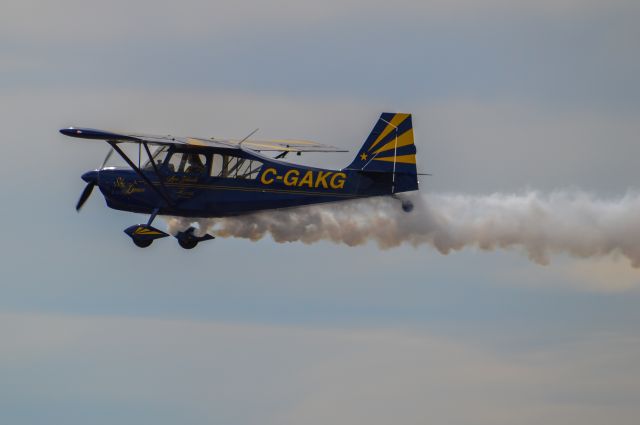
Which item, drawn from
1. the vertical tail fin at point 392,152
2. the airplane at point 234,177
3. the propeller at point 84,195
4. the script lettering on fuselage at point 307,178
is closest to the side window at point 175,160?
the airplane at point 234,177

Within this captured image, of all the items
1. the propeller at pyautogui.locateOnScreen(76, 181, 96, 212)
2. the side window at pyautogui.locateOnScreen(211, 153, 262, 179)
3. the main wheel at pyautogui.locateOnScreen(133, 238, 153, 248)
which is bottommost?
the main wheel at pyautogui.locateOnScreen(133, 238, 153, 248)

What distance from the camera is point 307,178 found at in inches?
3376

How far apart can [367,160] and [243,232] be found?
3922 mm

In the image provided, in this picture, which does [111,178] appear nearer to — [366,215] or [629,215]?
[366,215]

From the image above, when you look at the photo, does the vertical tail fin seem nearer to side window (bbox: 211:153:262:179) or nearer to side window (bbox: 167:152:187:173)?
side window (bbox: 211:153:262:179)

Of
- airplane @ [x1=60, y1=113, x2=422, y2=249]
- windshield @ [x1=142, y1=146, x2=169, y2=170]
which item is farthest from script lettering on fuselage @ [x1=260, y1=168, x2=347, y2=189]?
windshield @ [x1=142, y1=146, x2=169, y2=170]

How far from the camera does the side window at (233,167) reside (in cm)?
8606

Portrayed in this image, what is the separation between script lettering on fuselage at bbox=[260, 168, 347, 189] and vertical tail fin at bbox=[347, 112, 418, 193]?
0.43 metres

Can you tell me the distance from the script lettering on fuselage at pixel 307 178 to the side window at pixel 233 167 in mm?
246

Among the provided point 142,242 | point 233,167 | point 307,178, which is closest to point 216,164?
point 233,167

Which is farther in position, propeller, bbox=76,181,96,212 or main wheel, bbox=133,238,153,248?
propeller, bbox=76,181,96,212

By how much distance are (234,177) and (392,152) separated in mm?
3465

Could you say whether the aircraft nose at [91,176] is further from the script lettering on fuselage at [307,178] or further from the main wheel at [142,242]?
the script lettering on fuselage at [307,178]

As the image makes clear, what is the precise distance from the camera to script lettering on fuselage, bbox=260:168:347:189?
85.6 meters
